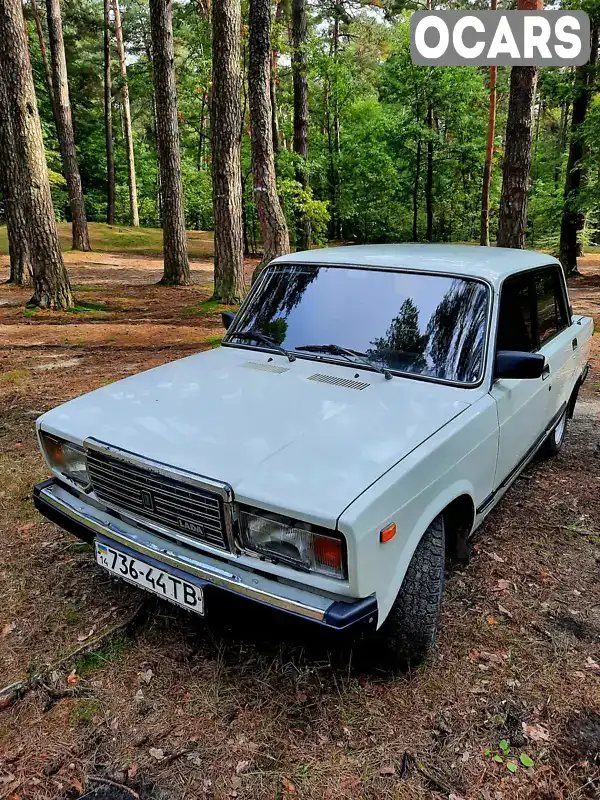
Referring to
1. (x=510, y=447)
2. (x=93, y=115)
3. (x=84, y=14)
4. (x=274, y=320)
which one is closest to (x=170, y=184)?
(x=274, y=320)

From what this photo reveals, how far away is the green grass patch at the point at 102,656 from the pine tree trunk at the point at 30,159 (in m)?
8.60

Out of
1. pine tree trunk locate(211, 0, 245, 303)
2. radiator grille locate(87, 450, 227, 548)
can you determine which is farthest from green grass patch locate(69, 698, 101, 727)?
pine tree trunk locate(211, 0, 245, 303)

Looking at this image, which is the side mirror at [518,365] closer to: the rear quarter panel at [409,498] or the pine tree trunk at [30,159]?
the rear quarter panel at [409,498]

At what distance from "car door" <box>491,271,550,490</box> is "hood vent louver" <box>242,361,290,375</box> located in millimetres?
1140

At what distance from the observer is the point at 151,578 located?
91.8 inches

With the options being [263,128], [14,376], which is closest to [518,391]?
[14,376]

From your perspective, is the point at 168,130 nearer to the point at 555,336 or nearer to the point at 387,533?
the point at 555,336

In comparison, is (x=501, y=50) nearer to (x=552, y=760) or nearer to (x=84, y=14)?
(x=552, y=760)

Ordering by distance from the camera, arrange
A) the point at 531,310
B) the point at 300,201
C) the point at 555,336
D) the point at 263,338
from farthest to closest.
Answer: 1. the point at 300,201
2. the point at 555,336
3. the point at 531,310
4. the point at 263,338

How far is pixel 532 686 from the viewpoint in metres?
2.43

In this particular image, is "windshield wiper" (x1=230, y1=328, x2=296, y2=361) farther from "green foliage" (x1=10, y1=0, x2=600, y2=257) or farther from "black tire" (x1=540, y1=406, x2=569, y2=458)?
"green foliage" (x1=10, y1=0, x2=600, y2=257)

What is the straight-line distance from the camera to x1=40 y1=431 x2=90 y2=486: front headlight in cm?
267

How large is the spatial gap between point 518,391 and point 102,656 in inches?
101

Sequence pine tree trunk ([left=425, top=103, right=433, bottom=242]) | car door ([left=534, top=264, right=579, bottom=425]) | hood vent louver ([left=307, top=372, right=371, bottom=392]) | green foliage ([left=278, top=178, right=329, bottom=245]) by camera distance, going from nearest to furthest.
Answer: hood vent louver ([left=307, top=372, right=371, bottom=392]) → car door ([left=534, top=264, right=579, bottom=425]) → green foliage ([left=278, top=178, right=329, bottom=245]) → pine tree trunk ([left=425, top=103, right=433, bottom=242])
